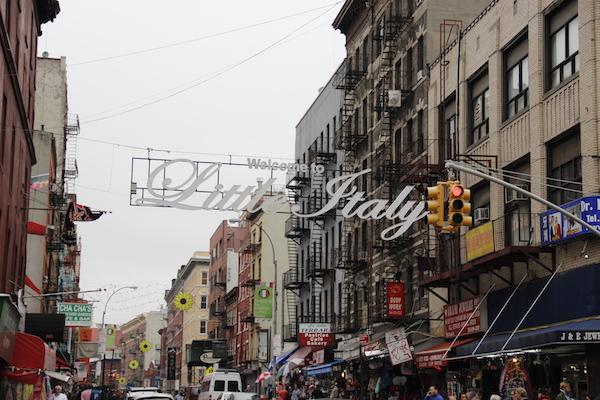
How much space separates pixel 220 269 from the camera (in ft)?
343

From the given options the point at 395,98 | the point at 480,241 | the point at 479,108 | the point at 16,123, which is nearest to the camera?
the point at 480,241

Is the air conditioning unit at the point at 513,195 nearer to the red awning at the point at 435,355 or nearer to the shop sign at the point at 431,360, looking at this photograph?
the red awning at the point at 435,355

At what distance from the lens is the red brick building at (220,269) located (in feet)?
324

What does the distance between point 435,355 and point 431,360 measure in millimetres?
414

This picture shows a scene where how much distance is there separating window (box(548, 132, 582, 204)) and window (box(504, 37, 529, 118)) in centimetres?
263

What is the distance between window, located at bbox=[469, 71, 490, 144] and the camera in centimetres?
3359

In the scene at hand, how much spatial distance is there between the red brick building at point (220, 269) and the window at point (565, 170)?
215ft

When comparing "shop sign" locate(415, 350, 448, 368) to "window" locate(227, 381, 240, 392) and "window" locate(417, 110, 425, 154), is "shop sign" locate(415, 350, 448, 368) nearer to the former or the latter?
"window" locate(417, 110, 425, 154)

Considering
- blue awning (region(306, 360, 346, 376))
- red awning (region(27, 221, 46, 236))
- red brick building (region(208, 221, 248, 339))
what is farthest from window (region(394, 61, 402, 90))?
red brick building (region(208, 221, 248, 339))

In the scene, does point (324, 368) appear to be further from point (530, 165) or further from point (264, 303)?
point (530, 165)

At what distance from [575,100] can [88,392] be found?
79.1ft

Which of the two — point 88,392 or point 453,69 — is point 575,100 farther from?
point 88,392

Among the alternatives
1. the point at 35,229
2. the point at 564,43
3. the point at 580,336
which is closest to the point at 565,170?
the point at 564,43

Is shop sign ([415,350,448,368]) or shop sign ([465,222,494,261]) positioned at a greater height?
shop sign ([465,222,494,261])
